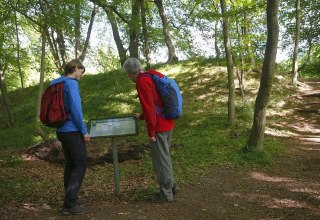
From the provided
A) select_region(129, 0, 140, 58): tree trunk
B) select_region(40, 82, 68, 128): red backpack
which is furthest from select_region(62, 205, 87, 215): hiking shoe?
select_region(129, 0, 140, 58): tree trunk

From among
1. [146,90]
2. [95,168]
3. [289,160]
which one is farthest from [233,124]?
[146,90]

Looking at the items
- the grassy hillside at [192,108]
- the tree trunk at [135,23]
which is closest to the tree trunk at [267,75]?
the grassy hillside at [192,108]

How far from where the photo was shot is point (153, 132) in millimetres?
4355

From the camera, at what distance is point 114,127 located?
15.8 ft

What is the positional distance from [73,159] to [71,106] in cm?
75

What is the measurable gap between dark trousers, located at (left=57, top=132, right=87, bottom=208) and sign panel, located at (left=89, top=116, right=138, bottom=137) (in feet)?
1.67

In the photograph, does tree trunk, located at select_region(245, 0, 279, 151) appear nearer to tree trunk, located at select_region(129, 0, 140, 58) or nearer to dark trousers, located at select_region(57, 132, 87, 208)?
dark trousers, located at select_region(57, 132, 87, 208)

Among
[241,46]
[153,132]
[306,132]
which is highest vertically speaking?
[241,46]

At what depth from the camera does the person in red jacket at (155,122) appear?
4.29 metres

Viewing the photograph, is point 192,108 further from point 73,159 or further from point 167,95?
point 73,159

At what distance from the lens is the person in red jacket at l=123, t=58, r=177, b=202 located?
14.1 ft

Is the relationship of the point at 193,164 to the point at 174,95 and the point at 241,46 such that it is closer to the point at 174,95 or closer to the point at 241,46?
the point at 174,95

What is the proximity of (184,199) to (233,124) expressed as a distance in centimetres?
581

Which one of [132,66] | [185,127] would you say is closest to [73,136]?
[132,66]
